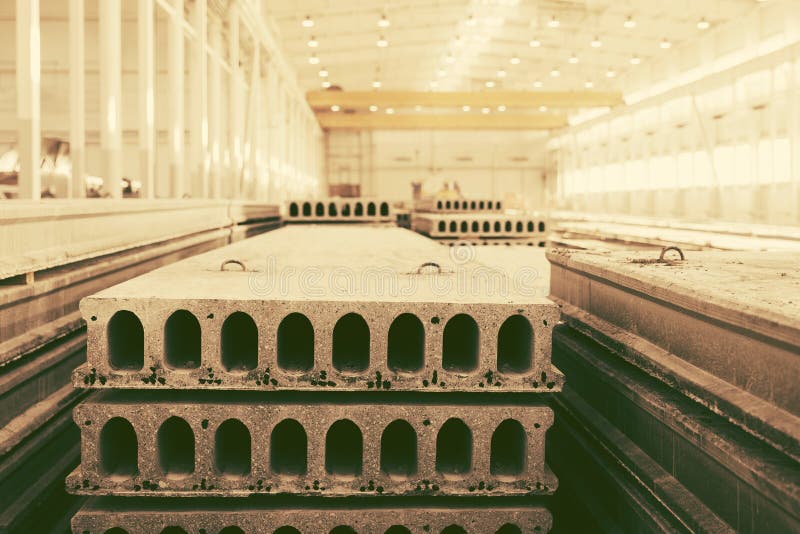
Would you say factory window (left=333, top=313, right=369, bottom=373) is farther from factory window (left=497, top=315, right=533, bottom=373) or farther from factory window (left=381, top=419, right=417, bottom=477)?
factory window (left=497, top=315, right=533, bottom=373)

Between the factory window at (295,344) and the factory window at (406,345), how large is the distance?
25 cm

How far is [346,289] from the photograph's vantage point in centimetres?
195

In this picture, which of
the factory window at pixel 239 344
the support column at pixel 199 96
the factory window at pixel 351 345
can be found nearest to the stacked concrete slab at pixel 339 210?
the support column at pixel 199 96

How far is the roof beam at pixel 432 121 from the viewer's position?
21125mm

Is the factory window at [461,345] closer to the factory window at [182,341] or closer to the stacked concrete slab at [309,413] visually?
the stacked concrete slab at [309,413]

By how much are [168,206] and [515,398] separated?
3.47 meters

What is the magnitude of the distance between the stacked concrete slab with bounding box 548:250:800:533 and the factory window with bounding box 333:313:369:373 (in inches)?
30.5

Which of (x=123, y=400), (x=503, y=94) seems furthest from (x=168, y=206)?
(x=503, y=94)

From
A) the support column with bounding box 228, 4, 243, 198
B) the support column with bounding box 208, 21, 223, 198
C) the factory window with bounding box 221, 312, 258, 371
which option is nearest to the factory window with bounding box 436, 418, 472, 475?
the factory window with bounding box 221, 312, 258, 371

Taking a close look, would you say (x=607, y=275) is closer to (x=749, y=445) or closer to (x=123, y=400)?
(x=749, y=445)

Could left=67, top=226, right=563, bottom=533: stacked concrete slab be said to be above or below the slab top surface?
below

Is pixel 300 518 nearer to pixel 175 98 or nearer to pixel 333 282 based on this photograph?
pixel 333 282

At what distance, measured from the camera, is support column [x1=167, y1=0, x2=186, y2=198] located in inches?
266

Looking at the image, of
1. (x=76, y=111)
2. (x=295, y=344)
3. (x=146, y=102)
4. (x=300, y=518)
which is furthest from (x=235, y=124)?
(x=300, y=518)
